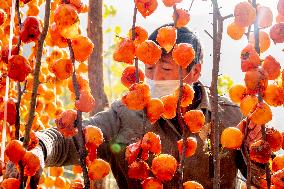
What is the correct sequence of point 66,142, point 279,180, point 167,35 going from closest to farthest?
point 279,180 → point 167,35 → point 66,142

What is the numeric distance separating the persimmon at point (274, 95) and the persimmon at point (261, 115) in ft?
0.20

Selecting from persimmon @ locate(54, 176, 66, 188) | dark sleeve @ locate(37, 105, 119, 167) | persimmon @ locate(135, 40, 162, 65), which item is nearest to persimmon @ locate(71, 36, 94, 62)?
persimmon @ locate(135, 40, 162, 65)

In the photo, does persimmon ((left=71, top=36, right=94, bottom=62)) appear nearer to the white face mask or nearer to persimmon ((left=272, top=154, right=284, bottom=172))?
persimmon ((left=272, top=154, right=284, bottom=172))

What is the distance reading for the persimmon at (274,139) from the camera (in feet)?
3.27

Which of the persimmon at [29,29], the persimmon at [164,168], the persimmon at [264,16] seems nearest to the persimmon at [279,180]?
the persimmon at [164,168]

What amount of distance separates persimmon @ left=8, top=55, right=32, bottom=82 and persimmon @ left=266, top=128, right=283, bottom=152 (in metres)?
0.64

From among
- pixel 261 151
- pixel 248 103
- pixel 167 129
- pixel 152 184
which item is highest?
pixel 248 103

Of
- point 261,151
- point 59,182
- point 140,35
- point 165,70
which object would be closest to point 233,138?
point 261,151

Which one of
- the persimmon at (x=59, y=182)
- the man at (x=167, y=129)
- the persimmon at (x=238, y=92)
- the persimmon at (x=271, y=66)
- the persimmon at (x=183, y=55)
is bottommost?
the persimmon at (x=59, y=182)

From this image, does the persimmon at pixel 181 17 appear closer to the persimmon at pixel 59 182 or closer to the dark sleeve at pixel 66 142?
the dark sleeve at pixel 66 142

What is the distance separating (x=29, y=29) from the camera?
3.52 ft

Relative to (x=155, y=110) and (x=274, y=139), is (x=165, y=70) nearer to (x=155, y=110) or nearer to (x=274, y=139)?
(x=155, y=110)

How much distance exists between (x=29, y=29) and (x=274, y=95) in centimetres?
64

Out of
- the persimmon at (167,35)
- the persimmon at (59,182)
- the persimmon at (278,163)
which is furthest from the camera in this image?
the persimmon at (59,182)
